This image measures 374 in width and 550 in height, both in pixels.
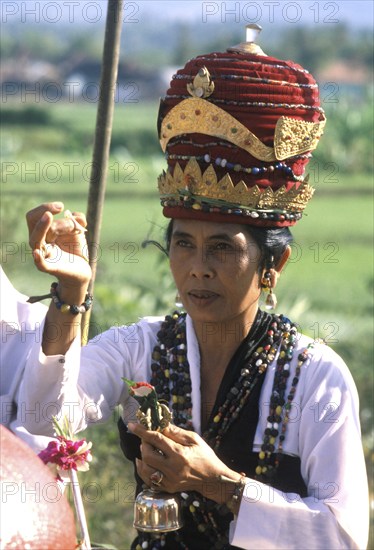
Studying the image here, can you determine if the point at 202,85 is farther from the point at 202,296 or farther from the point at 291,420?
the point at 291,420

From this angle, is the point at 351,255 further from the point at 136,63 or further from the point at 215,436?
the point at 215,436

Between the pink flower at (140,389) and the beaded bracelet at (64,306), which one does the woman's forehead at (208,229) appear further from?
the pink flower at (140,389)

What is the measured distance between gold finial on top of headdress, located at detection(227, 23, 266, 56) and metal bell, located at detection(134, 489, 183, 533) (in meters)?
1.10

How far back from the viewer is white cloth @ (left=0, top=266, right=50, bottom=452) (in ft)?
10.1

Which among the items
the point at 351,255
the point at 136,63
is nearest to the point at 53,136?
the point at 136,63

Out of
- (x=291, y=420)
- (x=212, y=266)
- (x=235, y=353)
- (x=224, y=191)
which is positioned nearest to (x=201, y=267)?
(x=212, y=266)

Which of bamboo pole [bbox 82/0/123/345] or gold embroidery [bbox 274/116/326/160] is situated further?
bamboo pole [bbox 82/0/123/345]

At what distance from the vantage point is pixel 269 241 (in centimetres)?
303

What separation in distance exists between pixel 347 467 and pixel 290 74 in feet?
3.14

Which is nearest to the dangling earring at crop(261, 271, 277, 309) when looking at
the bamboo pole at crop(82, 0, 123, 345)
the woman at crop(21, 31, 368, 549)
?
the woman at crop(21, 31, 368, 549)

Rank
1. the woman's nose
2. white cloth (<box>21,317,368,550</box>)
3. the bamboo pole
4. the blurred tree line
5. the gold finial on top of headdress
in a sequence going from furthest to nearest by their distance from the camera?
the blurred tree line < the bamboo pole < the gold finial on top of headdress < the woman's nose < white cloth (<box>21,317,368,550</box>)

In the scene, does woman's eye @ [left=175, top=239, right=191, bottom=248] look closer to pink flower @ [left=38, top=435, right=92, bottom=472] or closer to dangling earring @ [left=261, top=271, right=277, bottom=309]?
dangling earring @ [left=261, top=271, right=277, bottom=309]

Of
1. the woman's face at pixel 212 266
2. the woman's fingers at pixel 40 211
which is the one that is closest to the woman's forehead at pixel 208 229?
the woman's face at pixel 212 266

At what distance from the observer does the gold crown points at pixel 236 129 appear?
2.94 meters
